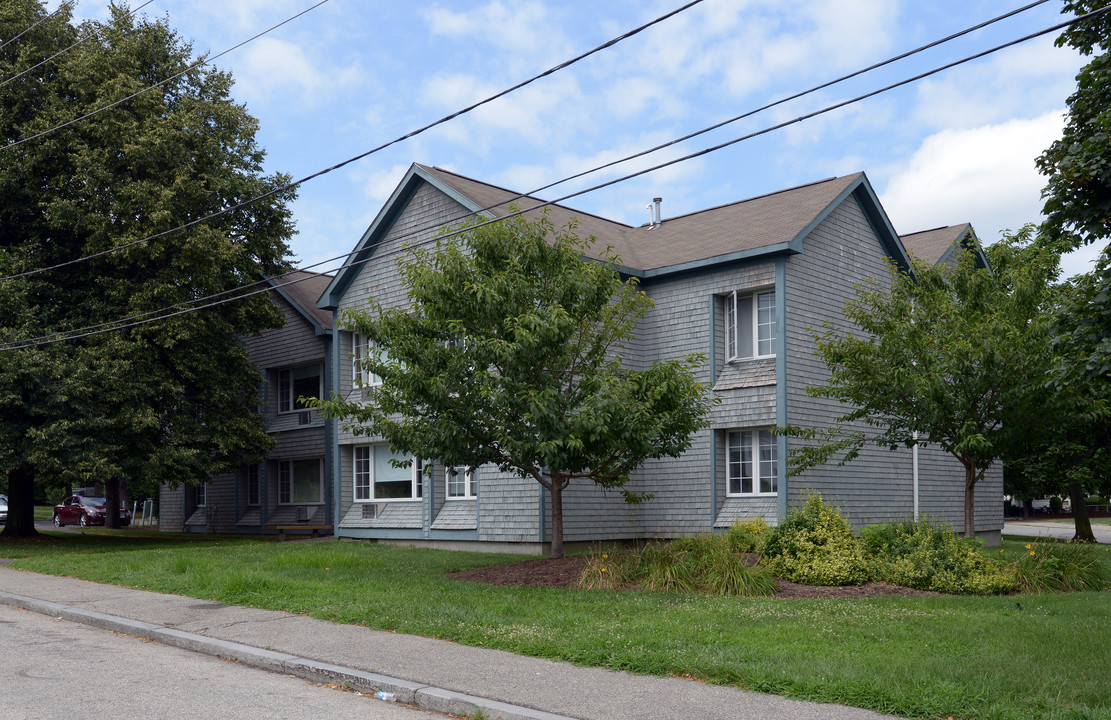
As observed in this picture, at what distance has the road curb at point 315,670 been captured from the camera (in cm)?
740

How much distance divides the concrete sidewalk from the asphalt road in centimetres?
18

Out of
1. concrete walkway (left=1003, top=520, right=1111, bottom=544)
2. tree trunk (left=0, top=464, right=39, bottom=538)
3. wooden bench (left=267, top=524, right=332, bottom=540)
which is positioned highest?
tree trunk (left=0, top=464, right=39, bottom=538)

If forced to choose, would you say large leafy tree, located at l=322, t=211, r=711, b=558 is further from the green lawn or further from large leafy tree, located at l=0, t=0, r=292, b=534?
large leafy tree, located at l=0, t=0, r=292, b=534

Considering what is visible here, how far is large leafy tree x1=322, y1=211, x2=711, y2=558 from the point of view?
14.5 meters

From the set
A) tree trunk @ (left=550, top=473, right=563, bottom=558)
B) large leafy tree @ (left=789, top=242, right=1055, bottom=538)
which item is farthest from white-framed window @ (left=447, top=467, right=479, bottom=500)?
large leafy tree @ (left=789, top=242, right=1055, bottom=538)

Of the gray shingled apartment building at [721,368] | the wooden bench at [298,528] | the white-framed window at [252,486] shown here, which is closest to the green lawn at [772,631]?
the gray shingled apartment building at [721,368]

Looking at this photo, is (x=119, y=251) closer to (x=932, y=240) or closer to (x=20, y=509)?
(x=20, y=509)

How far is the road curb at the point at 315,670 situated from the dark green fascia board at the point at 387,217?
12218 mm

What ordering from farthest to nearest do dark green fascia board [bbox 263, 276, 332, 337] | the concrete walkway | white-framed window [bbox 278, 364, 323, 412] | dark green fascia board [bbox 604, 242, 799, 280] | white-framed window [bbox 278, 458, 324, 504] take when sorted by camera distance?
the concrete walkway < white-framed window [bbox 278, 364, 323, 412] < white-framed window [bbox 278, 458, 324, 504] < dark green fascia board [bbox 263, 276, 332, 337] < dark green fascia board [bbox 604, 242, 799, 280]

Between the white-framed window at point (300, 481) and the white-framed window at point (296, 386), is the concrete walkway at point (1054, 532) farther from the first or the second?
the white-framed window at point (296, 386)

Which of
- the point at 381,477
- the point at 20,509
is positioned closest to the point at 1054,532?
the point at 381,477

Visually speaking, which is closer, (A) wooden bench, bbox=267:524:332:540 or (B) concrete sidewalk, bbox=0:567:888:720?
(B) concrete sidewalk, bbox=0:567:888:720

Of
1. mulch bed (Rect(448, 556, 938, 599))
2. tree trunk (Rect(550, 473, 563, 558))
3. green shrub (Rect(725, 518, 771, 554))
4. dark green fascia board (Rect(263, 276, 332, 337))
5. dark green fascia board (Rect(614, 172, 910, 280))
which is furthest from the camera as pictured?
dark green fascia board (Rect(263, 276, 332, 337))

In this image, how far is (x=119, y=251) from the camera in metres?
23.7
